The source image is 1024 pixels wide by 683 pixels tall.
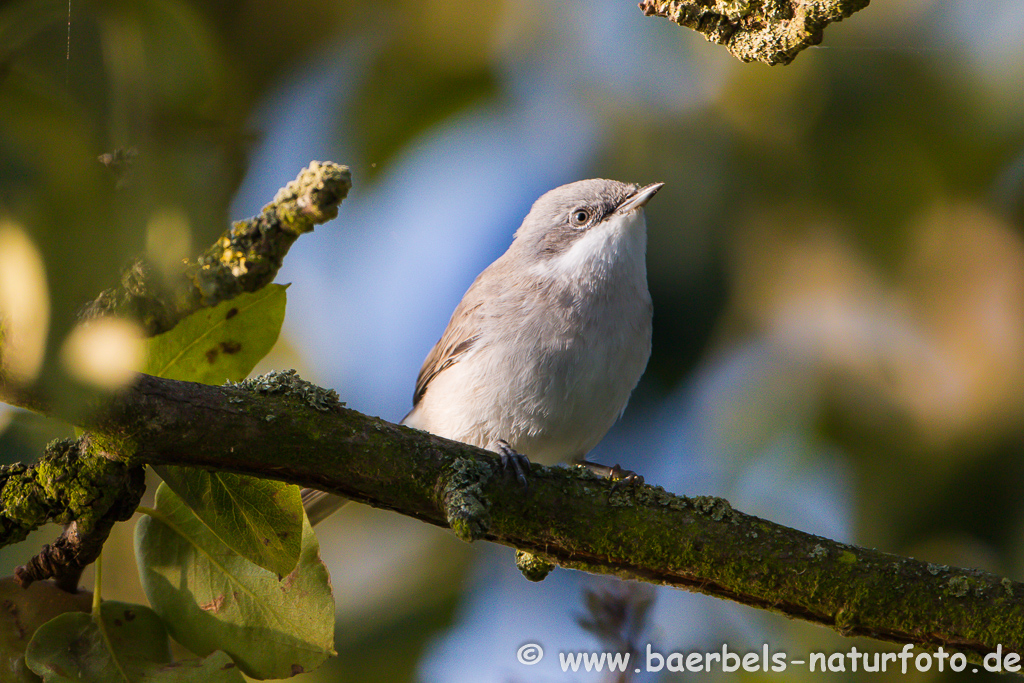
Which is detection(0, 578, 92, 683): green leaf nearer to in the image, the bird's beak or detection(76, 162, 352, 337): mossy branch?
detection(76, 162, 352, 337): mossy branch

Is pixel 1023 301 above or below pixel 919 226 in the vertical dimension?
below

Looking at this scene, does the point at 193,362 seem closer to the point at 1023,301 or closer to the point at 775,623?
the point at 775,623

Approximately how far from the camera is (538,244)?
14.5 feet

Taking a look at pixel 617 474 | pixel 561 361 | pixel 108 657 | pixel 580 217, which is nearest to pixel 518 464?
pixel 617 474

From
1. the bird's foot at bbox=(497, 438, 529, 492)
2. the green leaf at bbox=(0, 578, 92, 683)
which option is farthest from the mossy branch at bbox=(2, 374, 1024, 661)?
the green leaf at bbox=(0, 578, 92, 683)

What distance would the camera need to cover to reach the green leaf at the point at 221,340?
206 cm

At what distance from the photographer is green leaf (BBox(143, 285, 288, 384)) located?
Result: 2.06 m

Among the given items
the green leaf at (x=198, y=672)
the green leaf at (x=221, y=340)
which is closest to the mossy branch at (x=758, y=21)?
the green leaf at (x=221, y=340)

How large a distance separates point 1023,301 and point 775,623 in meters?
2.19

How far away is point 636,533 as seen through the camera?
90.4 inches

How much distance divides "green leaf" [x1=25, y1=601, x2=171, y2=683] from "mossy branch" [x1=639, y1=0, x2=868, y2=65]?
1.92 m

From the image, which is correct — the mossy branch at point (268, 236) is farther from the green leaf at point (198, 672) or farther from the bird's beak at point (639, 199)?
the bird's beak at point (639, 199)

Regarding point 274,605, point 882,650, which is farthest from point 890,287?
point 274,605

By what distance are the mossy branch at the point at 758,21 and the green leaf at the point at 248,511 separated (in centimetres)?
145
